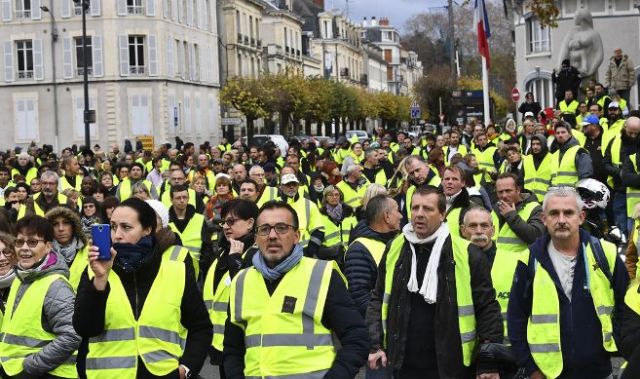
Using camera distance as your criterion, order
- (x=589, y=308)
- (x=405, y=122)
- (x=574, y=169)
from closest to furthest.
Result: (x=589, y=308) → (x=574, y=169) → (x=405, y=122)

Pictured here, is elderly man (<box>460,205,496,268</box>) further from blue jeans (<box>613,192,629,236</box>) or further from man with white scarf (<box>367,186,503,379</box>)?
blue jeans (<box>613,192,629,236</box>)

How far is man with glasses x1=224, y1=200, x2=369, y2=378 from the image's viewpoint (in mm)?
5547

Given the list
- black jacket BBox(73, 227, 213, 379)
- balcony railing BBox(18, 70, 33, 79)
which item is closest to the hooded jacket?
black jacket BBox(73, 227, 213, 379)

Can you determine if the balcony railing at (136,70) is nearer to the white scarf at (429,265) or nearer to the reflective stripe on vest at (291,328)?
the white scarf at (429,265)

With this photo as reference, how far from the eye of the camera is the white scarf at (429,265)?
6105 mm

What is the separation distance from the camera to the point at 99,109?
6041 centimetres

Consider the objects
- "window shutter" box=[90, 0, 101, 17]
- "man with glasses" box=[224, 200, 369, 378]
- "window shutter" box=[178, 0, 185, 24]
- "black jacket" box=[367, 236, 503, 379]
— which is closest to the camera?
"man with glasses" box=[224, 200, 369, 378]

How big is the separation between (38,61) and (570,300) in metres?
57.8

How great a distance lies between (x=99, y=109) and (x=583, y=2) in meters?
27.3

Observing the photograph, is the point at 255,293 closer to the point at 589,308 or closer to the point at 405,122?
the point at 589,308

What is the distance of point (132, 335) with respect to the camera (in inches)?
228

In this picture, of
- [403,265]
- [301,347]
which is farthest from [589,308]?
[301,347]

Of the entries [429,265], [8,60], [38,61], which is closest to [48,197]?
[429,265]

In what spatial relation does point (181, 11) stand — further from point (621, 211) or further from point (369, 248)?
point (369, 248)
